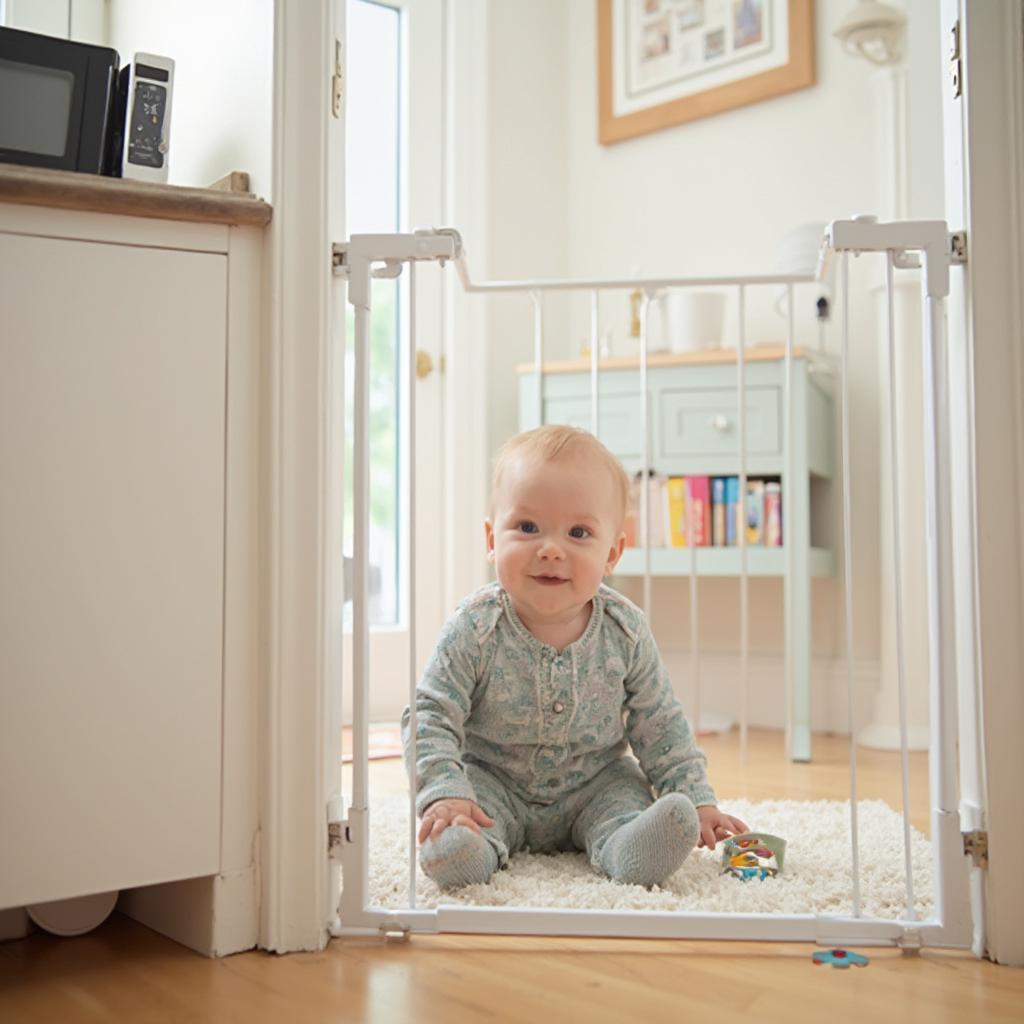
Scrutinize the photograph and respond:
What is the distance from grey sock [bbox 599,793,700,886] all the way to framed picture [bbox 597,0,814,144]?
7.58 ft

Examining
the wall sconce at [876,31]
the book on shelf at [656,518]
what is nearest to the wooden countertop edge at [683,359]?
the book on shelf at [656,518]

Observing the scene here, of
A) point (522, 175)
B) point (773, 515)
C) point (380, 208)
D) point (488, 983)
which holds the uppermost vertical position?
point (522, 175)

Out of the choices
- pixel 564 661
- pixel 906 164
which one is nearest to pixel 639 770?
pixel 564 661

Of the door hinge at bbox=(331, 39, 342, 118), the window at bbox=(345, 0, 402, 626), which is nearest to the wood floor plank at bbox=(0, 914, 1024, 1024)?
the door hinge at bbox=(331, 39, 342, 118)

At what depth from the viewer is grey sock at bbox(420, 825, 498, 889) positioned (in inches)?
54.4

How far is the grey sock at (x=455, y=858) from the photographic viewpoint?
Result: 54.4 inches

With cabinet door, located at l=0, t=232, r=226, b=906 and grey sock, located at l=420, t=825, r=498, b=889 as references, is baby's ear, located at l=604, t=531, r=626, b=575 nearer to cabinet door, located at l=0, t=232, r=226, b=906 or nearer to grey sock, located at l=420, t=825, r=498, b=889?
grey sock, located at l=420, t=825, r=498, b=889

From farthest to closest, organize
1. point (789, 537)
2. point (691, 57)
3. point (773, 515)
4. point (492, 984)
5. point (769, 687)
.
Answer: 1. point (691, 57)
2. point (769, 687)
3. point (773, 515)
4. point (789, 537)
5. point (492, 984)

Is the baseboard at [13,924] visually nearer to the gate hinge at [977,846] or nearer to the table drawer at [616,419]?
the gate hinge at [977,846]

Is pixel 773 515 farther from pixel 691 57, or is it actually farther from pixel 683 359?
pixel 691 57

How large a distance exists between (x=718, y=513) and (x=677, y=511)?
4.0 inches

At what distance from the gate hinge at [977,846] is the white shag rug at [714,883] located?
0.46 ft

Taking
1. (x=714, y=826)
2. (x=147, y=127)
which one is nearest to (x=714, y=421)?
(x=714, y=826)

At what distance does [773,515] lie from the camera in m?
2.72
